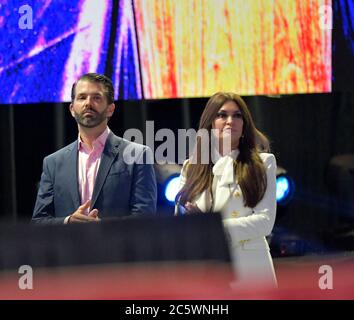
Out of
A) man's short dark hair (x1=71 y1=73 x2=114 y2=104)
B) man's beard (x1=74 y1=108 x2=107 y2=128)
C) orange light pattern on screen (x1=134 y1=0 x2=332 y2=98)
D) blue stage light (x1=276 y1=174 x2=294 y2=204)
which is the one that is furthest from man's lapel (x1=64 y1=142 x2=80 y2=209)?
blue stage light (x1=276 y1=174 x2=294 y2=204)

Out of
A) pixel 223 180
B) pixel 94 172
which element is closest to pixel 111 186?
pixel 94 172

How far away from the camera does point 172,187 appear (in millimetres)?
2027

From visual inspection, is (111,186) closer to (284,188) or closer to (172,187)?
(172,187)

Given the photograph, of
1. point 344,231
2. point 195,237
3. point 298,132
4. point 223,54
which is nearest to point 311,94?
point 298,132

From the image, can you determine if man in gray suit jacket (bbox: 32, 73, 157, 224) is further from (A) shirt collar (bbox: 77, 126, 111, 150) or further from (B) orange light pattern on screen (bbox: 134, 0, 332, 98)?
(B) orange light pattern on screen (bbox: 134, 0, 332, 98)

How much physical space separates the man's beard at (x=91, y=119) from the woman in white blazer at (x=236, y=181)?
1.18ft

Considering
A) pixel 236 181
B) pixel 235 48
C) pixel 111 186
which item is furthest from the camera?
pixel 235 48

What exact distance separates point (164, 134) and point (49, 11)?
2.08 feet

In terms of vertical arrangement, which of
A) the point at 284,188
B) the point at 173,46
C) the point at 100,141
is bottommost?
the point at 284,188

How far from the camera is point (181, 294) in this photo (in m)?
0.53

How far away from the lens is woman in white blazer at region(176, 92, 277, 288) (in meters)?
1.76

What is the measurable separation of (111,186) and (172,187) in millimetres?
217

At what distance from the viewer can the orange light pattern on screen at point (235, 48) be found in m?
Answer: 2.07

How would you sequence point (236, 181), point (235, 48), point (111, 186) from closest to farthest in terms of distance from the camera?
point (236, 181), point (111, 186), point (235, 48)
